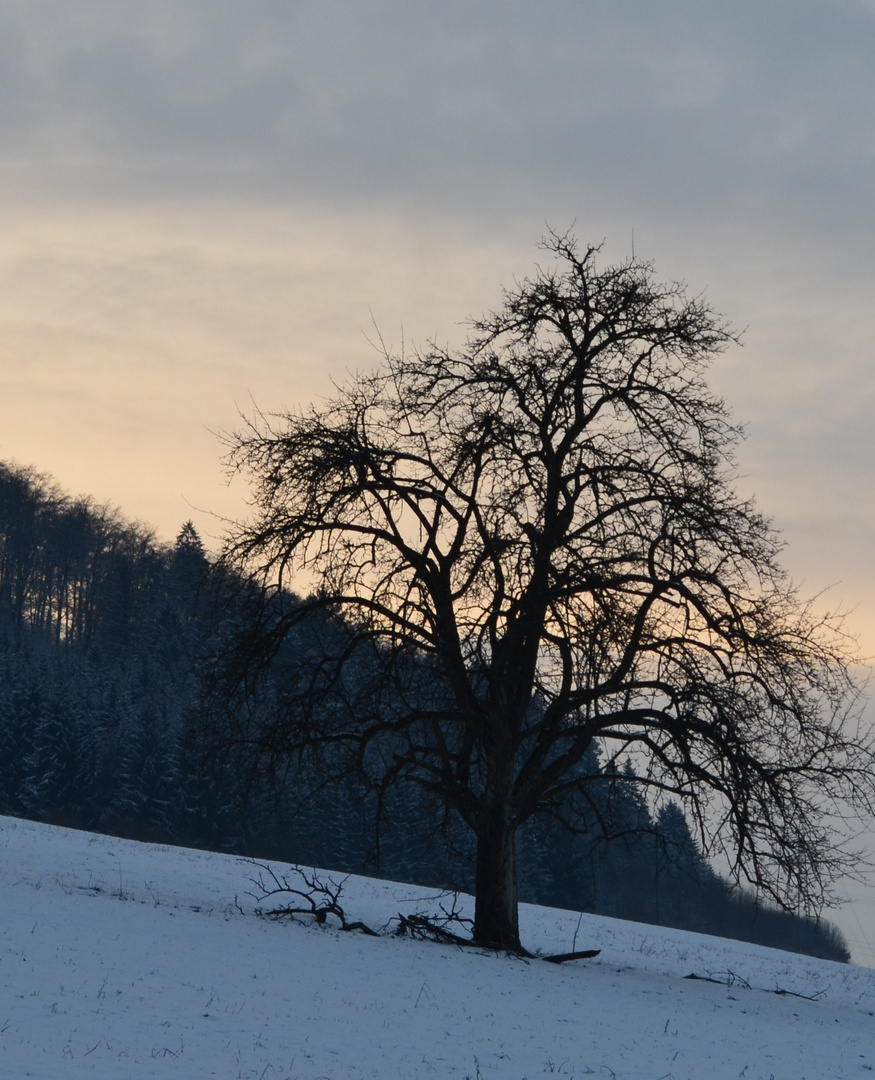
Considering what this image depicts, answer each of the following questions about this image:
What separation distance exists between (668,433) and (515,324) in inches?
125

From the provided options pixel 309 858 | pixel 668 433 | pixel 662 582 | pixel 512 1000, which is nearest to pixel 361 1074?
pixel 512 1000

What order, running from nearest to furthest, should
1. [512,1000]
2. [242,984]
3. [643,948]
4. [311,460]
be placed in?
[242,984] → [512,1000] → [311,460] → [643,948]

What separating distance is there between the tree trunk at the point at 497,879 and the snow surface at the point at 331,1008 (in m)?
0.79

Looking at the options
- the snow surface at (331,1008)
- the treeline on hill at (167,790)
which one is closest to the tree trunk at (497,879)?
the snow surface at (331,1008)

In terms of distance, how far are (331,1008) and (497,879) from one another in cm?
652

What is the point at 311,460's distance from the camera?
1714cm

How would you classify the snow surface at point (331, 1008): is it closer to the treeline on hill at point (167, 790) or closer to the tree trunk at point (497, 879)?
the tree trunk at point (497, 879)

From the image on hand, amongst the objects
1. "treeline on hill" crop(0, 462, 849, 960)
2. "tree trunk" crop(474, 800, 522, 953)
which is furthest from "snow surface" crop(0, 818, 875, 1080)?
"treeline on hill" crop(0, 462, 849, 960)

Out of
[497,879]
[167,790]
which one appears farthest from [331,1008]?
[167,790]

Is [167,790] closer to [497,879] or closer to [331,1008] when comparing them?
[497,879]

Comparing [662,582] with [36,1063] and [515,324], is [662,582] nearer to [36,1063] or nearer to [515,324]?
[515,324]

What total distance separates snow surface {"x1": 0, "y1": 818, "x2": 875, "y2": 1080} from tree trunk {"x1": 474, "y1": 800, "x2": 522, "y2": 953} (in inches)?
31.1

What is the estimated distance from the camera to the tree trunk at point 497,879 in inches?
679

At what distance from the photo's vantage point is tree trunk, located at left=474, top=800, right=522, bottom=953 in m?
17.2
